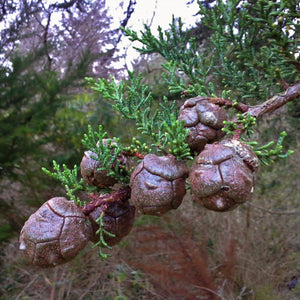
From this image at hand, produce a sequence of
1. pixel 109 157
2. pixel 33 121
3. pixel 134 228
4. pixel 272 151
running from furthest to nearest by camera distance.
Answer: pixel 134 228 → pixel 33 121 → pixel 109 157 → pixel 272 151

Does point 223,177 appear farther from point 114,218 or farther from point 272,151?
point 114,218

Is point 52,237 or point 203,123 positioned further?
point 203,123

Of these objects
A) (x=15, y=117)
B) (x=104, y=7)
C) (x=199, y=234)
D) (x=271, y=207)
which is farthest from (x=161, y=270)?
(x=104, y=7)

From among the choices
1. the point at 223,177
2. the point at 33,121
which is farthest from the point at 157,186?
the point at 33,121

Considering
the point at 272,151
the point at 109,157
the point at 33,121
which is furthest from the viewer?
the point at 33,121

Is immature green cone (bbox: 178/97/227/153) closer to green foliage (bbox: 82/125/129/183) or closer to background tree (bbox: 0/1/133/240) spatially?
green foliage (bbox: 82/125/129/183)

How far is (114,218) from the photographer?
1092 millimetres

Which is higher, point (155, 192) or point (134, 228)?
point (155, 192)

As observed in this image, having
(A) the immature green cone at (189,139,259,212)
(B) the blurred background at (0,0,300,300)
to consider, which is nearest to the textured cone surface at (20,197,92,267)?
(A) the immature green cone at (189,139,259,212)

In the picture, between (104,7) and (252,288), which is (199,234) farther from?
(104,7)

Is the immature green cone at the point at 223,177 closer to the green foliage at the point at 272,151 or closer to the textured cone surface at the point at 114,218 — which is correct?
the green foliage at the point at 272,151

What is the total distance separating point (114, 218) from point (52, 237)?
0.83 feet

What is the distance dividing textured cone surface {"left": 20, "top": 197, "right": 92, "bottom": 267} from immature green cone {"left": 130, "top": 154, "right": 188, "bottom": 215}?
0.23m

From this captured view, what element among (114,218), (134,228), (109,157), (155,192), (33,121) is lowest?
(134,228)
